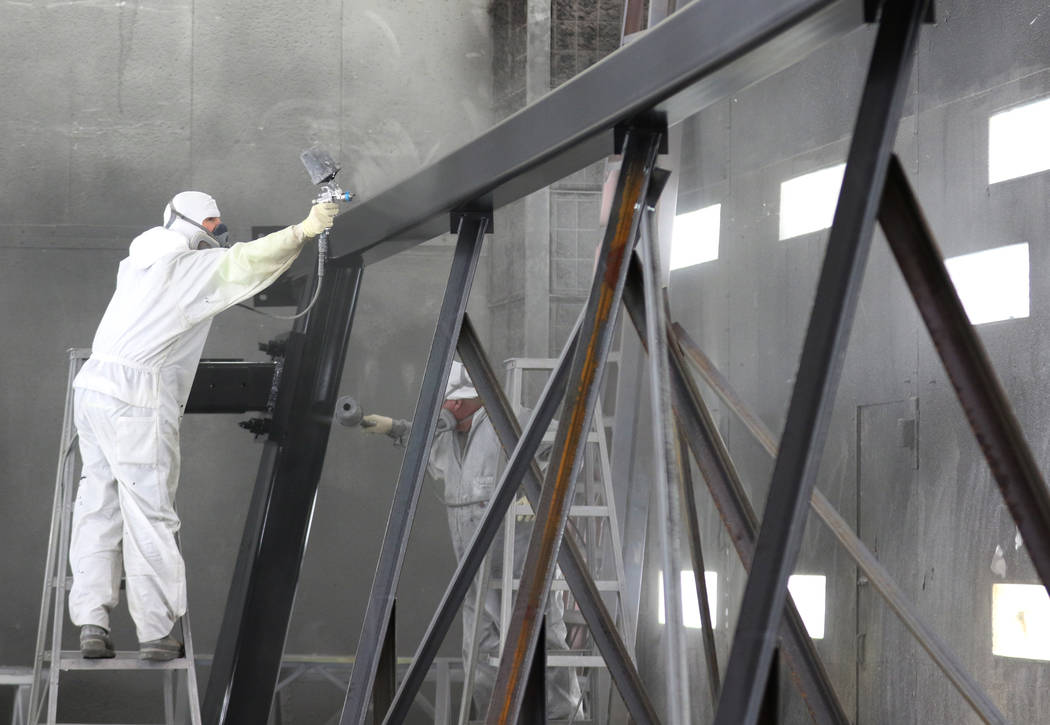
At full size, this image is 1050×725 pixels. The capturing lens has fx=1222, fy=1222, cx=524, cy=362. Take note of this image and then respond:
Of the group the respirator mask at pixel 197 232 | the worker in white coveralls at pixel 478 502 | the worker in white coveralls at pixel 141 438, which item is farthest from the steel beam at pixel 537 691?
the worker in white coveralls at pixel 478 502

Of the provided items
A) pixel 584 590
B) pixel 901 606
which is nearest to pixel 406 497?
pixel 584 590

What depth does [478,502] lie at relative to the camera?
6.28 metres

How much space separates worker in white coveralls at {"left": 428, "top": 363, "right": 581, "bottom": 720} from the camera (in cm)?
608

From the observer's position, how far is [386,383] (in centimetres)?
758

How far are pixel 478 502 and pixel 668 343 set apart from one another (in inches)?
150

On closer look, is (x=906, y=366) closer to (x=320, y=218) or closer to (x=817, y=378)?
(x=320, y=218)

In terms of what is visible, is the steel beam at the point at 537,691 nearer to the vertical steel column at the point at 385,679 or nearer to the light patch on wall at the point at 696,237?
the vertical steel column at the point at 385,679

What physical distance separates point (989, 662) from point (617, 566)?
1.70 m

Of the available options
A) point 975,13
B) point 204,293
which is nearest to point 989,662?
point 975,13

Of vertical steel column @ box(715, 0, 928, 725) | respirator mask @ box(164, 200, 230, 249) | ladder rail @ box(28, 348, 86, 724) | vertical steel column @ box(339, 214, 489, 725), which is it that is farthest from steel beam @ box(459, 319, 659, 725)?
ladder rail @ box(28, 348, 86, 724)

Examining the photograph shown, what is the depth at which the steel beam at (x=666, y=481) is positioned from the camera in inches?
85.0

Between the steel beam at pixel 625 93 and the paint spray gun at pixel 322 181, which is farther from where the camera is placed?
the paint spray gun at pixel 322 181

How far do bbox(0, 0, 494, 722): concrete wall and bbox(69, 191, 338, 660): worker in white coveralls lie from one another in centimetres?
259

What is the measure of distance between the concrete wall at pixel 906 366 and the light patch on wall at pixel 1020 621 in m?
0.04
